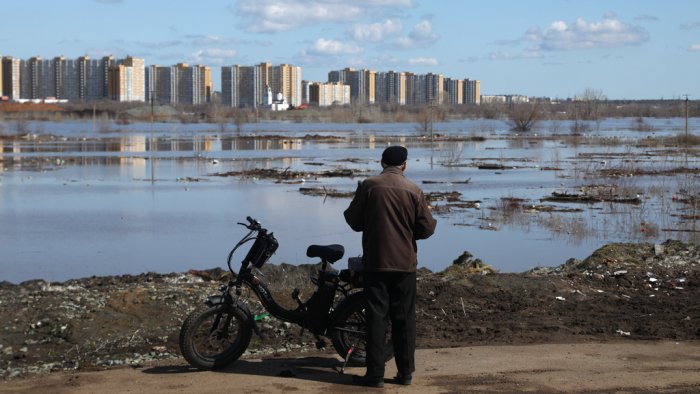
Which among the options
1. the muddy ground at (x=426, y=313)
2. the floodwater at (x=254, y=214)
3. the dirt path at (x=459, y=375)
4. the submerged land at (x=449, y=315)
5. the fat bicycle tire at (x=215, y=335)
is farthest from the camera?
the floodwater at (x=254, y=214)

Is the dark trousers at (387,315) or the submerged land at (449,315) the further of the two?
the submerged land at (449,315)

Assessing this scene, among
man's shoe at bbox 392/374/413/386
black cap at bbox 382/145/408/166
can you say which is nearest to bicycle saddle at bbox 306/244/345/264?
black cap at bbox 382/145/408/166

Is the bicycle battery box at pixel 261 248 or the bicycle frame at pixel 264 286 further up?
the bicycle battery box at pixel 261 248

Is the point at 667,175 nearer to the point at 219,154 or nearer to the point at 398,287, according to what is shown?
the point at 219,154

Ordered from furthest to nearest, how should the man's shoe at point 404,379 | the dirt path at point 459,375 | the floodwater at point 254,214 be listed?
the floodwater at point 254,214, the man's shoe at point 404,379, the dirt path at point 459,375

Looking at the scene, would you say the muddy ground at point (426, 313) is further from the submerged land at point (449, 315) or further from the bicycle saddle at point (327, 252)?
the bicycle saddle at point (327, 252)

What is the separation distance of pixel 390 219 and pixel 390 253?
25 centimetres

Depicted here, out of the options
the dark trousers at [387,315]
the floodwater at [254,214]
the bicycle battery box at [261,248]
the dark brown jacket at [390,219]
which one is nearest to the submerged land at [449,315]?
the dark trousers at [387,315]

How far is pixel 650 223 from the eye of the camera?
66.3ft

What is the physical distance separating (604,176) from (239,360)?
25.3 m

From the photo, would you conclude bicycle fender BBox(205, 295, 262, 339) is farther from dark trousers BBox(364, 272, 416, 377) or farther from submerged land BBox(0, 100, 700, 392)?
dark trousers BBox(364, 272, 416, 377)

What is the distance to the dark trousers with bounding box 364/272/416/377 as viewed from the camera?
743 centimetres

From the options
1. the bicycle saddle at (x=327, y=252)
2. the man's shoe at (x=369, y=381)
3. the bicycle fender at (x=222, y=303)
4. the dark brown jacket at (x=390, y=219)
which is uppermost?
the dark brown jacket at (x=390, y=219)

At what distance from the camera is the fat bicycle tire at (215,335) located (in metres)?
7.80
